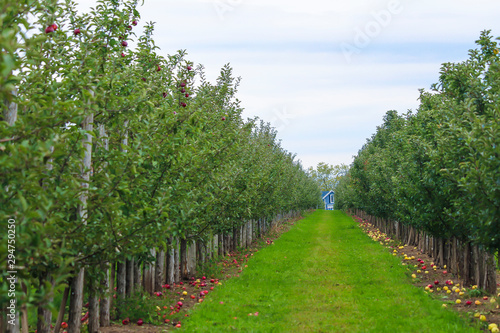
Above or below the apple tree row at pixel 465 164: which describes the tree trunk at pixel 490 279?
below

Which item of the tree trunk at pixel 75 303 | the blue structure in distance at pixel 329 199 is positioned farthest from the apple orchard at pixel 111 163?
the blue structure in distance at pixel 329 199

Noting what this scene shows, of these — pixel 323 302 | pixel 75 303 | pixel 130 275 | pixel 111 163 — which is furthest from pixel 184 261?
pixel 111 163

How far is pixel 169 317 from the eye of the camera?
31.4 ft

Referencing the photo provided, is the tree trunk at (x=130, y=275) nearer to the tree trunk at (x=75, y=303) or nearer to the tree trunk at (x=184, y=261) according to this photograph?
the tree trunk at (x=75, y=303)

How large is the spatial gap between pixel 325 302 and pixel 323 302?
0.16 feet

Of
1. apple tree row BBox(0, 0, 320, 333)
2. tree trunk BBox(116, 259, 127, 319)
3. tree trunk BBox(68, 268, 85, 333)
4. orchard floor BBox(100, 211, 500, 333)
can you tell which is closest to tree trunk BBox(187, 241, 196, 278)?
orchard floor BBox(100, 211, 500, 333)

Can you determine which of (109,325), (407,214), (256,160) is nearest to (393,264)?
(407,214)

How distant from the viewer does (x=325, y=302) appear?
10969 mm

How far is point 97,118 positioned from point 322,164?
180809mm

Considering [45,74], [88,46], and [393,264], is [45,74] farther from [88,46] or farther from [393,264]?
[393,264]

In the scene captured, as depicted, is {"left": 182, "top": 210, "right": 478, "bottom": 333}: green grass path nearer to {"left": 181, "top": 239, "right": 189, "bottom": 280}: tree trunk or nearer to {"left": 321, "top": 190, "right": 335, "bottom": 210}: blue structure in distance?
{"left": 181, "top": 239, "right": 189, "bottom": 280}: tree trunk

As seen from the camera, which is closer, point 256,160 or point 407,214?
point 407,214

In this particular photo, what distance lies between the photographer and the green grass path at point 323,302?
29.1ft

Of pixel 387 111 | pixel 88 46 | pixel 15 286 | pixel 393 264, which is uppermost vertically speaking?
pixel 387 111
